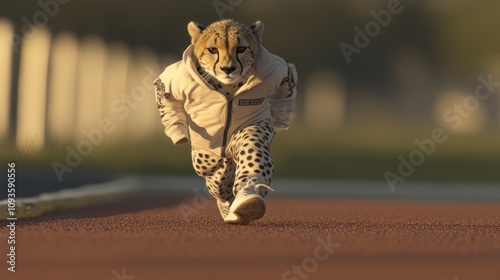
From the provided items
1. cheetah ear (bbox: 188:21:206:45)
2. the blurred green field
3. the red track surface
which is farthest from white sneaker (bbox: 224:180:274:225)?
the blurred green field

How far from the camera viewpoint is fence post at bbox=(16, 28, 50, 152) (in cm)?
2288

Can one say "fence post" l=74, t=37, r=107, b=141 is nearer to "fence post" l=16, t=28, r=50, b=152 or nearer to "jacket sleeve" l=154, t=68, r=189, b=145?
"fence post" l=16, t=28, r=50, b=152

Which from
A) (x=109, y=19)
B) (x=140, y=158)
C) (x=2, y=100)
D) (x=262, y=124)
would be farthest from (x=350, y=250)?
(x=109, y=19)

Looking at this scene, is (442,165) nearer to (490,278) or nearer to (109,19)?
(109,19)

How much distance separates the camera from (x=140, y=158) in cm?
3500

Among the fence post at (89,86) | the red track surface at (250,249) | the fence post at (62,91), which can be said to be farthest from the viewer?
the fence post at (89,86)

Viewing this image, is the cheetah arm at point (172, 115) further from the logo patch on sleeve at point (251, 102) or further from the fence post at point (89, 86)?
the fence post at point (89, 86)

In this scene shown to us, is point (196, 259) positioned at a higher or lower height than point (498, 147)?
higher

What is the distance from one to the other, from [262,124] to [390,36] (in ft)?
166

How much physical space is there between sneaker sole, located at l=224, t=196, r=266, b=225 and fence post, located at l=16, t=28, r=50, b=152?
548 inches

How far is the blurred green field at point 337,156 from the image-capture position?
31594 mm

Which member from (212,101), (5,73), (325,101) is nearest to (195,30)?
(212,101)

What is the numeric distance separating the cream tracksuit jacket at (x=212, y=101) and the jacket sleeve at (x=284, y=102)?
0.4 inches

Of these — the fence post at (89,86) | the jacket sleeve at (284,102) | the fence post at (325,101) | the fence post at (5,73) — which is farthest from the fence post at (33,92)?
the fence post at (325,101)
